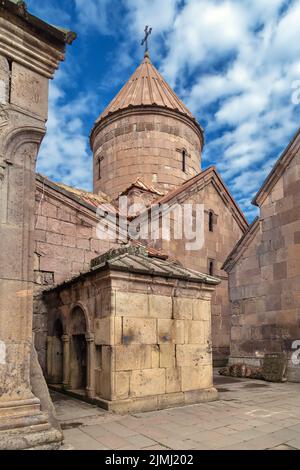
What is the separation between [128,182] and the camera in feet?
50.5

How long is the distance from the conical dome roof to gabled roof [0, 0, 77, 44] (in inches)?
448

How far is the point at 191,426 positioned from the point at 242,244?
7104mm

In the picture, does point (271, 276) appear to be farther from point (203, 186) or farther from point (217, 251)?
point (203, 186)

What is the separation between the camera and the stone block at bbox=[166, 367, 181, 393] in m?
6.16

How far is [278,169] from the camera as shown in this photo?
1052 centimetres

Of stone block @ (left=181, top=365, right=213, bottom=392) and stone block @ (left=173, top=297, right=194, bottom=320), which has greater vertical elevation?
stone block @ (left=173, top=297, right=194, bottom=320)

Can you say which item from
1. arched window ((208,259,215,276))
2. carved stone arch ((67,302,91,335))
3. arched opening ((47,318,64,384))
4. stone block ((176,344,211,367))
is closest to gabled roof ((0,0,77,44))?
carved stone arch ((67,302,91,335))

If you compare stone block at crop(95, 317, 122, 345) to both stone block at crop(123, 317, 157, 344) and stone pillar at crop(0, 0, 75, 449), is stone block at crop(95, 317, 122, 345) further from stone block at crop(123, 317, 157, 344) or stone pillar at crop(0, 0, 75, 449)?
stone pillar at crop(0, 0, 75, 449)

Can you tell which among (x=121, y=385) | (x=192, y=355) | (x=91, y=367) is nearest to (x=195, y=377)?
(x=192, y=355)

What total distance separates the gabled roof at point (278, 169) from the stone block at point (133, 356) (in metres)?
6.28

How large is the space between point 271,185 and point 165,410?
6885 mm

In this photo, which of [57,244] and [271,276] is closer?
[57,244]
